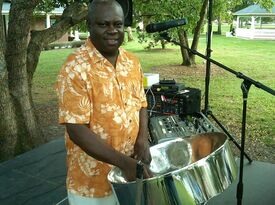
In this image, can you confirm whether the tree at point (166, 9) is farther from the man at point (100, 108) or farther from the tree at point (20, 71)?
the man at point (100, 108)

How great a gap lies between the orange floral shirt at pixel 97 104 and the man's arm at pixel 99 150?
0.10ft

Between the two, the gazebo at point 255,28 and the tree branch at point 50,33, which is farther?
the gazebo at point 255,28

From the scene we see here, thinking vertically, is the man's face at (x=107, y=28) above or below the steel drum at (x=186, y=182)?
above

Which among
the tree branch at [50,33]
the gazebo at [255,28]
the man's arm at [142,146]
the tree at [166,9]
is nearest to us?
the man's arm at [142,146]

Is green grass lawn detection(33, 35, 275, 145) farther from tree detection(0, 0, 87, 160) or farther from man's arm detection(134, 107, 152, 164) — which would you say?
man's arm detection(134, 107, 152, 164)

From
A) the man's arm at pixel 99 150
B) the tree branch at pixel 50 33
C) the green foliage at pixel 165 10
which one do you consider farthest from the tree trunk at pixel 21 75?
the green foliage at pixel 165 10

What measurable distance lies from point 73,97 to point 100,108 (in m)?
0.09

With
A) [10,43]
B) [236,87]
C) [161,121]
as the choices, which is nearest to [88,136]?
[161,121]

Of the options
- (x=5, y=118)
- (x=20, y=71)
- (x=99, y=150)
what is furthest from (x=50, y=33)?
(x=99, y=150)

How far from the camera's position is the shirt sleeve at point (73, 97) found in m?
1.06

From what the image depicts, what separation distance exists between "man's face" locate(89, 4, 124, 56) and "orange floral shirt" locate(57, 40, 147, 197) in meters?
0.03

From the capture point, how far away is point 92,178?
3.88 ft

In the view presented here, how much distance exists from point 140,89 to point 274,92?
0.62m

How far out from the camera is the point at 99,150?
1.06 meters
